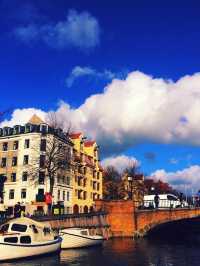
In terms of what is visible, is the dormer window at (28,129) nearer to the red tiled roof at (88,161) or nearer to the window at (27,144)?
the window at (27,144)

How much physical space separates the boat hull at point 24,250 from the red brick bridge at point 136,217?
67.4 ft

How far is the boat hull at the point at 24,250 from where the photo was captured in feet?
101

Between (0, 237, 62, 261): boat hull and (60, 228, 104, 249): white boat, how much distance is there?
443 cm

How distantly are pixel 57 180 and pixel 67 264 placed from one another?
145ft

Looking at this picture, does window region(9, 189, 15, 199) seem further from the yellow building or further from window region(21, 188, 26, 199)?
the yellow building

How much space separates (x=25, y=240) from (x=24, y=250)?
1002 mm

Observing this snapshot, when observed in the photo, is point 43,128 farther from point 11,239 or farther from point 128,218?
point 11,239

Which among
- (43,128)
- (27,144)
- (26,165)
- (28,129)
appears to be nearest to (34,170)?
(26,165)

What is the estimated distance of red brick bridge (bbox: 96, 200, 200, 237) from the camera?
54.3 meters

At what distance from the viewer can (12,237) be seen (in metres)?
31.5

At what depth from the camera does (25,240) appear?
32.9m

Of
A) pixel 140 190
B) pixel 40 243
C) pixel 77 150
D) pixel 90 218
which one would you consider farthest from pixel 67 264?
pixel 140 190

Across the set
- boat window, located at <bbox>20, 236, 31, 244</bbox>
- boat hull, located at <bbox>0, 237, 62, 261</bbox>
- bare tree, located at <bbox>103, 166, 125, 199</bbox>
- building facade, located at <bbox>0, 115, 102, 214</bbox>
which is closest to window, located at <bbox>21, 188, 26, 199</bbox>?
building facade, located at <bbox>0, 115, 102, 214</bbox>

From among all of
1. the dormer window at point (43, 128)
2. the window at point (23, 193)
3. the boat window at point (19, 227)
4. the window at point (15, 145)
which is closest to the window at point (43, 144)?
the dormer window at point (43, 128)
